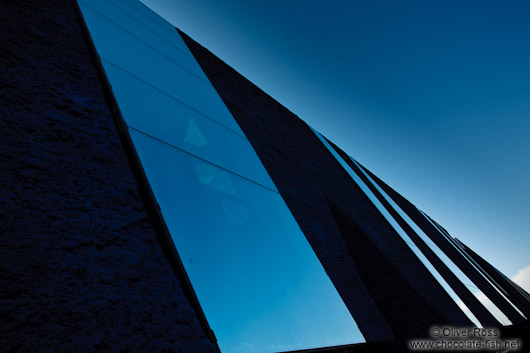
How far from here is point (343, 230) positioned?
3.33m

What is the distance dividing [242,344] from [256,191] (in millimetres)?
1195

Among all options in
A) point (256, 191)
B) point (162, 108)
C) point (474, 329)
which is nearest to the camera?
point (162, 108)

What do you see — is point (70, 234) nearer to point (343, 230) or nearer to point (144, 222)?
point (144, 222)

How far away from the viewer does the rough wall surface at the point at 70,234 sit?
0.67 m

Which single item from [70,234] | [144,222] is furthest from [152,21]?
[70,234]

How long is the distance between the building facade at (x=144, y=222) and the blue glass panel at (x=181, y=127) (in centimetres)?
2

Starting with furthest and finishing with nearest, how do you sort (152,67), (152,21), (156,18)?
(156,18)
(152,21)
(152,67)

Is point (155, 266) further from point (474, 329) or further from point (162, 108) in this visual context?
point (474, 329)

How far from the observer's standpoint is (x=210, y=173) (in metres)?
1.77

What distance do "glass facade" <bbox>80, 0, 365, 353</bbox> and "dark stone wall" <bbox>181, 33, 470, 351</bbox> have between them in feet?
0.99

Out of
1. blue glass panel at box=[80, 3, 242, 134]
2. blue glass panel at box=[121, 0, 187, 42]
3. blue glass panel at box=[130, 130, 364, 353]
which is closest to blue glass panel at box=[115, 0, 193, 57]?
blue glass panel at box=[121, 0, 187, 42]

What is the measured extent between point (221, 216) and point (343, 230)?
7.30ft

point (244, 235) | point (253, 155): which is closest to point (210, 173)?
point (244, 235)

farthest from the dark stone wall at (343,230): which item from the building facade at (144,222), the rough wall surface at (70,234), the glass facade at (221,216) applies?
the rough wall surface at (70,234)
